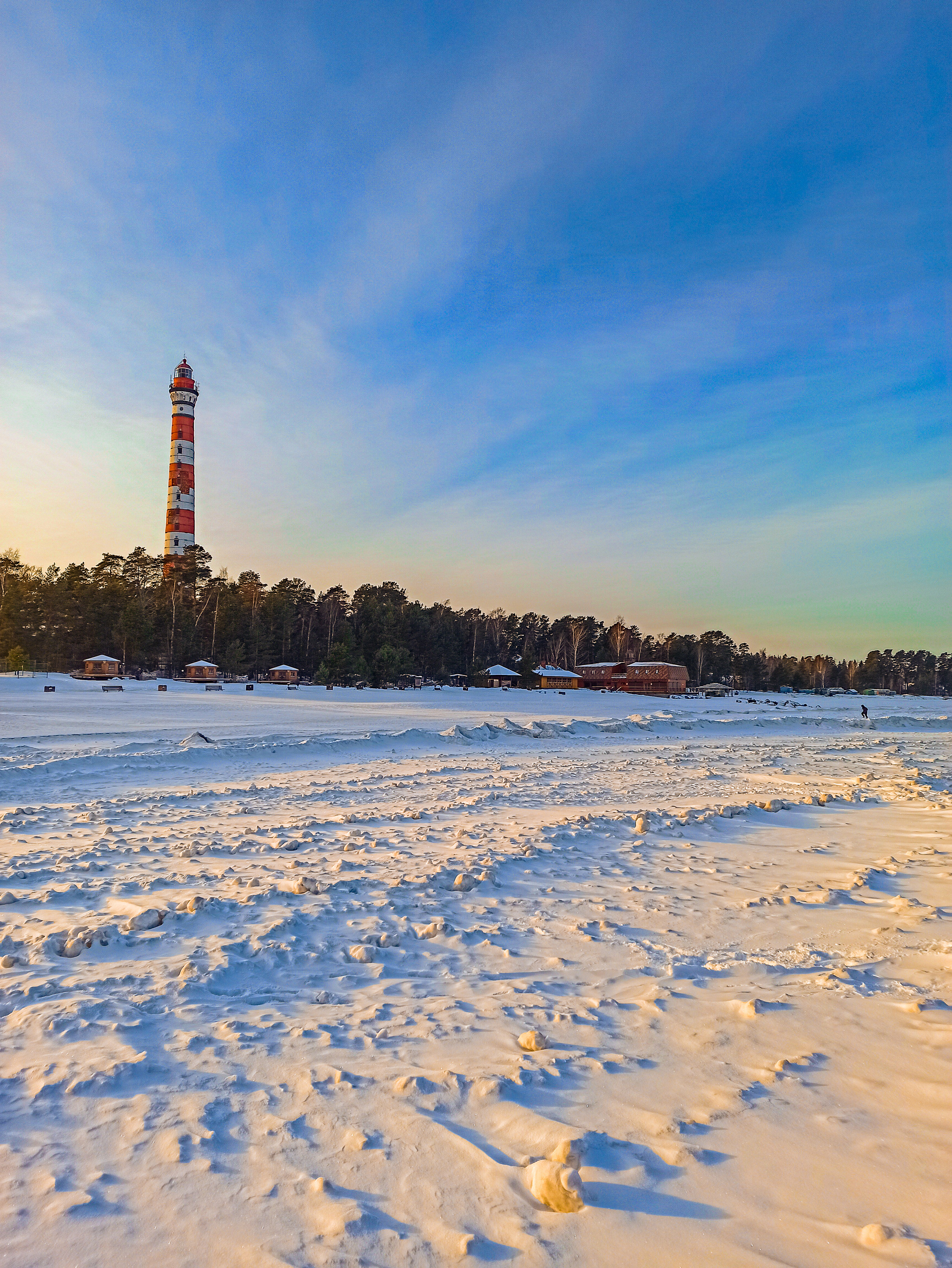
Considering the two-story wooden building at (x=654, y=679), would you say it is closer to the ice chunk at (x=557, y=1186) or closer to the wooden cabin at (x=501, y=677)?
the wooden cabin at (x=501, y=677)

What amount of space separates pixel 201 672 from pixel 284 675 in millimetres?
9030

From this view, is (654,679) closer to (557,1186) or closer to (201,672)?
(201,672)

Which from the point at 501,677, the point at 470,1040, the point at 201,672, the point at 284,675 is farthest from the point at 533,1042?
the point at 501,677

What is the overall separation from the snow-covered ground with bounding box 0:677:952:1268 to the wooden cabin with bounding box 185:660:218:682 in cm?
Result: 5469

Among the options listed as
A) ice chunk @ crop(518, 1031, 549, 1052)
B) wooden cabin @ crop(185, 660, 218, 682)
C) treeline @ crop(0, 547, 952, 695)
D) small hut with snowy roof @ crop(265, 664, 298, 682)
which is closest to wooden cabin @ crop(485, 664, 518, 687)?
treeline @ crop(0, 547, 952, 695)

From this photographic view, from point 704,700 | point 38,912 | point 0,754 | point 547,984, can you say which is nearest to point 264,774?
point 0,754

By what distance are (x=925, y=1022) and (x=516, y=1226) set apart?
2.87 meters

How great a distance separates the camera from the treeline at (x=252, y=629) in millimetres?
67938

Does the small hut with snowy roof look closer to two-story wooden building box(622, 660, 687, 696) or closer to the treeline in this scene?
the treeline

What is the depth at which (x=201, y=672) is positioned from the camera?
2410 inches

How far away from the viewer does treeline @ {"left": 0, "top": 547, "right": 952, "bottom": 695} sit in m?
67.9

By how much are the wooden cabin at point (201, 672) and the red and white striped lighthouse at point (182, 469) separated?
28066 millimetres

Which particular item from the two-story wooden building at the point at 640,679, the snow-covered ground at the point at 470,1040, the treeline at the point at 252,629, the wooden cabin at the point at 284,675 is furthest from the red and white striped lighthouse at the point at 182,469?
the snow-covered ground at the point at 470,1040

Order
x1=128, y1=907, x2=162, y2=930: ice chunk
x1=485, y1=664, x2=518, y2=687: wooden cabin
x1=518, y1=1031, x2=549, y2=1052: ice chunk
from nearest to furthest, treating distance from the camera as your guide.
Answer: x1=518, y1=1031, x2=549, y2=1052: ice chunk
x1=128, y1=907, x2=162, y2=930: ice chunk
x1=485, y1=664, x2=518, y2=687: wooden cabin
